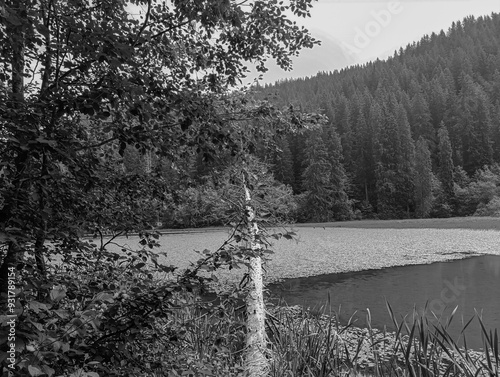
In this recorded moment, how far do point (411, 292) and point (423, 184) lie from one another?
45.4 metres

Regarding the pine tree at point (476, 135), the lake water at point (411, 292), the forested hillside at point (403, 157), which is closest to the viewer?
the lake water at point (411, 292)

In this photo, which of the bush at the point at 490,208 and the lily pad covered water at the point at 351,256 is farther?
the bush at the point at 490,208

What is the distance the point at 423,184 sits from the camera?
50.4m

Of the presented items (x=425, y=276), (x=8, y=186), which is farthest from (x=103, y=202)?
(x=425, y=276)

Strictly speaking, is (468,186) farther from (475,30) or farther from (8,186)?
(475,30)

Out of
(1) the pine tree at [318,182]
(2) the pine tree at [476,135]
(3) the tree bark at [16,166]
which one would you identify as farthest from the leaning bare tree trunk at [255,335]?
(2) the pine tree at [476,135]

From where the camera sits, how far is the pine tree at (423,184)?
50.1m

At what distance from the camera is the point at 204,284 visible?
1950mm

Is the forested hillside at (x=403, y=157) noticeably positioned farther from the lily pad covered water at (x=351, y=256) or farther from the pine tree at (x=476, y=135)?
the lily pad covered water at (x=351, y=256)

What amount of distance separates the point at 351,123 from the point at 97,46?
233 ft

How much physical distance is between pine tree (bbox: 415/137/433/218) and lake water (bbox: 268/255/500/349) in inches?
1530

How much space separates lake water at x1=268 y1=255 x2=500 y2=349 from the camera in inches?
293

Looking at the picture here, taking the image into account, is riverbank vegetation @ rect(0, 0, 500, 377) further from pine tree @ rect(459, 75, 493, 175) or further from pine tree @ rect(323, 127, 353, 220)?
pine tree @ rect(459, 75, 493, 175)

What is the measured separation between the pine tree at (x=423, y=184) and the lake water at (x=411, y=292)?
128 ft
